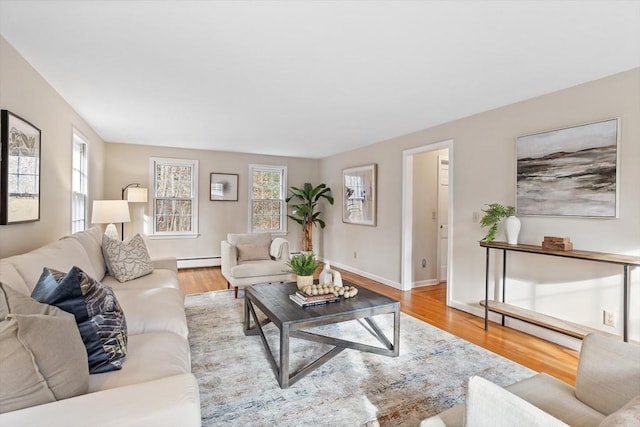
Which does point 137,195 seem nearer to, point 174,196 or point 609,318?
point 174,196

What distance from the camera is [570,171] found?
275 cm

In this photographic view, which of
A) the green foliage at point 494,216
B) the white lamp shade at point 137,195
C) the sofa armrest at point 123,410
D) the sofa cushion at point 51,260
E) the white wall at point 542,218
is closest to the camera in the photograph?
the sofa armrest at point 123,410

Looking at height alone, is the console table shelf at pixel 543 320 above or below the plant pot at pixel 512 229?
below

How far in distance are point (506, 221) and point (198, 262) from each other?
5.15 meters

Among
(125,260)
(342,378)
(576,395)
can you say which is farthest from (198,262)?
(576,395)

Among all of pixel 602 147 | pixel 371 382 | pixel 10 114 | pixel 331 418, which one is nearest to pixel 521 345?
pixel 371 382

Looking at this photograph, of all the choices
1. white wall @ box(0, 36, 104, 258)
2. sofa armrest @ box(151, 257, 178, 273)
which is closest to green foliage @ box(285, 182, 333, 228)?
sofa armrest @ box(151, 257, 178, 273)

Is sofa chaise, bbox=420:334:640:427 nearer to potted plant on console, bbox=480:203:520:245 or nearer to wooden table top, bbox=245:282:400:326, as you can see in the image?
wooden table top, bbox=245:282:400:326

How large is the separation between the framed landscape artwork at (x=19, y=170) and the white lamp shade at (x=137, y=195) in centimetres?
279

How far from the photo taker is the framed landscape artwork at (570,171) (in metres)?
2.52

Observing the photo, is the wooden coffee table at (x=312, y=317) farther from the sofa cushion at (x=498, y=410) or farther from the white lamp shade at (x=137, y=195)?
the white lamp shade at (x=137, y=195)

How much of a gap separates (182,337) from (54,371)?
0.90 meters

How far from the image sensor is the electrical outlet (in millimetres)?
2498

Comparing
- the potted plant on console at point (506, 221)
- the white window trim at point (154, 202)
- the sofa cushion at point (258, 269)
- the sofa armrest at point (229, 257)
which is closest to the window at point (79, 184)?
the white window trim at point (154, 202)
